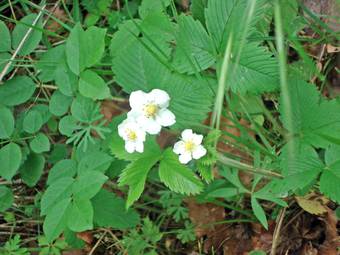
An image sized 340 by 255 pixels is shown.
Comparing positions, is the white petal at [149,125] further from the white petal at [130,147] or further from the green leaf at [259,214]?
the green leaf at [259,214]

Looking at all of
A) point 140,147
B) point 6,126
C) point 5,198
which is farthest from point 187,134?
point 5,198

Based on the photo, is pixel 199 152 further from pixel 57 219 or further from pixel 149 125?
pixel 57 219

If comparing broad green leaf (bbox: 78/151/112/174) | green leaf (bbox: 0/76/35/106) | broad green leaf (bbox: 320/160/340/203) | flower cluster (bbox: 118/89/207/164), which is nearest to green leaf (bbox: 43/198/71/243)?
broad green leaf (bbox: 78/151/112/174)

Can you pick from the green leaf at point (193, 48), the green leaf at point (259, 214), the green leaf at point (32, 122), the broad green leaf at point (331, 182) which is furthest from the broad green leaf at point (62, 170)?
the broad green leaf at point (331, 182)

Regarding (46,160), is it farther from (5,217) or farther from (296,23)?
(296,23)

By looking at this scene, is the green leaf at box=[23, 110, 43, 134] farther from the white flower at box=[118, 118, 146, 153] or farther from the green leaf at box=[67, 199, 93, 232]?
the white flower at box=[118, 118, 146, 153]
